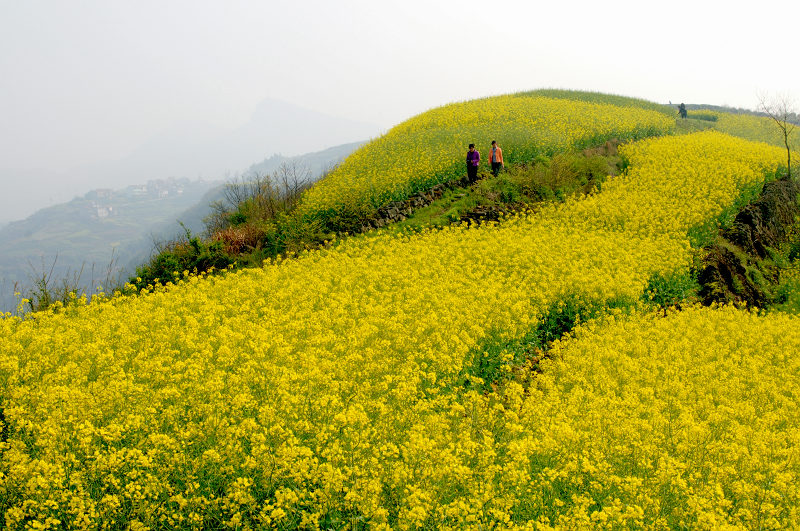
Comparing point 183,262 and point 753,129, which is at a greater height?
point 753,129

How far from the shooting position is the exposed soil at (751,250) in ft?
48.2

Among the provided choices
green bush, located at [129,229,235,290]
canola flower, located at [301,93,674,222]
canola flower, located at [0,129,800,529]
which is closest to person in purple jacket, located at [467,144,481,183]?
canola flower, located at [301,93,674,222]

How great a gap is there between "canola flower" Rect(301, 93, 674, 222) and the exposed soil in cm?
855

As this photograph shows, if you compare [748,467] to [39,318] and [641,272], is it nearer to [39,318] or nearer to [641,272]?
[641,272]

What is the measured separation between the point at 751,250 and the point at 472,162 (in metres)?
9.44

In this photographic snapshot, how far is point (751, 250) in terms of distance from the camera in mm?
16797

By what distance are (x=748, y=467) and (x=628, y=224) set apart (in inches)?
485

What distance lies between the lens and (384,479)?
5.18 m

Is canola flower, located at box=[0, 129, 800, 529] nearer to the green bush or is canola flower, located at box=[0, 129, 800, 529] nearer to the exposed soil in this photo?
the exposed soil

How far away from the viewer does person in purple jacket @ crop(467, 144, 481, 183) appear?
2011 cm

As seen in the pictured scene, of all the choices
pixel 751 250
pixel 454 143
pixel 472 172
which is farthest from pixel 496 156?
pixel 751 250

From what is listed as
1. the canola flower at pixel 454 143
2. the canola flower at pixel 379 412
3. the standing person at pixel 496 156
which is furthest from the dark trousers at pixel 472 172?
the canola flower at pixel 379 412

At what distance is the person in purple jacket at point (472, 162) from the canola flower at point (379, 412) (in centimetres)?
807

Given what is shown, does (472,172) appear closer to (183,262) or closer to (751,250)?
(751,250)
